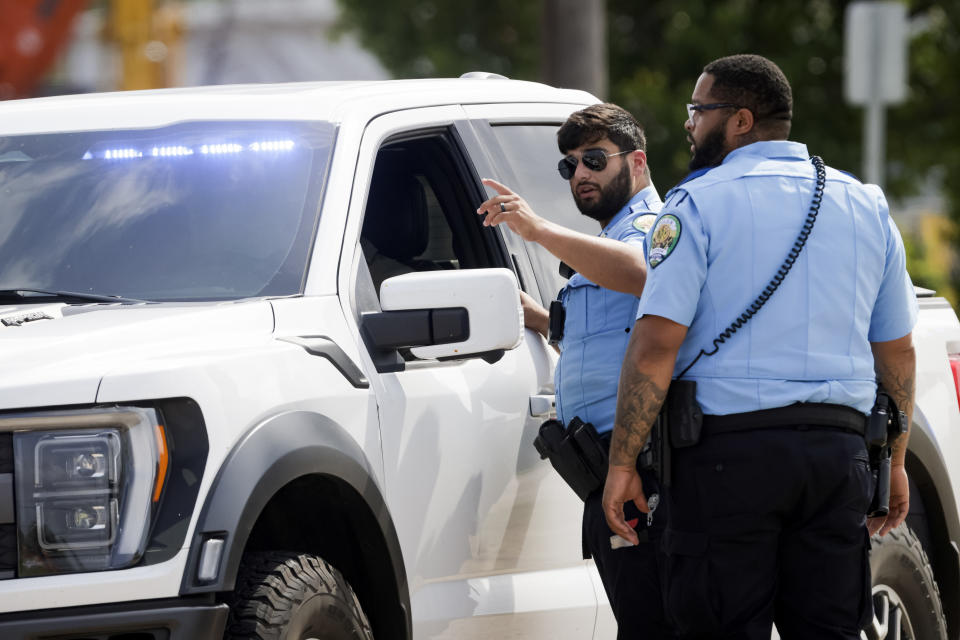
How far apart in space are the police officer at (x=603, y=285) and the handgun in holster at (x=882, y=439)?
0.51 meters

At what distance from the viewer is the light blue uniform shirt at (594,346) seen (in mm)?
4059

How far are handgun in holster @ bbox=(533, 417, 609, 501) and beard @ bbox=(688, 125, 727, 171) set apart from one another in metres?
0.68

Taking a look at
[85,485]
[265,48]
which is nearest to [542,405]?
[85,485]

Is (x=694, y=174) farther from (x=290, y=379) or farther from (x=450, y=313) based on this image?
(x=290, y=379)

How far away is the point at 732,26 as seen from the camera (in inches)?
630

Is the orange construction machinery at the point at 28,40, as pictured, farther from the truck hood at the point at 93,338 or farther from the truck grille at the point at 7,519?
the truck grille at the point at 7,519

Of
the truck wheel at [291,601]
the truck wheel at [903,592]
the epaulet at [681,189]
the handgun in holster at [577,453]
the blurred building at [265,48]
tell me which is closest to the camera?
the truck wheel at [291,601]

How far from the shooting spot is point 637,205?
14.0 ft

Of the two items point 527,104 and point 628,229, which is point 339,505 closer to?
point 628,229

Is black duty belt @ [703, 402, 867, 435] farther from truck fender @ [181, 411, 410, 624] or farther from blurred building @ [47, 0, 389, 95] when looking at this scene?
blurred building @ [47, 0, 389, 95]

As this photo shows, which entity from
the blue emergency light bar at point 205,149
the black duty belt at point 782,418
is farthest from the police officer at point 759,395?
the blue emergency light bar at point 205,149

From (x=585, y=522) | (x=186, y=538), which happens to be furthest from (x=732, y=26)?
(x=186, y=538)

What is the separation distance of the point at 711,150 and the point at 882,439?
774 mm

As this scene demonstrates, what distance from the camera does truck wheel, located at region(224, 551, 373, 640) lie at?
10.5 ft
